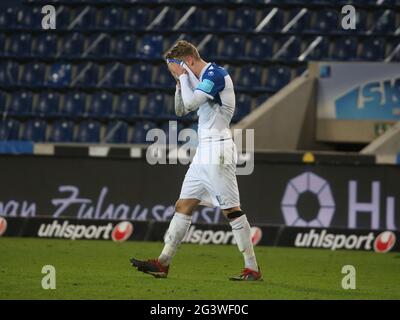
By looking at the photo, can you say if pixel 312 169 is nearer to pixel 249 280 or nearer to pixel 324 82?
pixel 324 82

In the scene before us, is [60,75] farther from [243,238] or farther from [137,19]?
[243,238]

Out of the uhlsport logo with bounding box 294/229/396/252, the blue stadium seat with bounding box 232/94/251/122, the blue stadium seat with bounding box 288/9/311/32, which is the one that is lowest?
the uhlsport logo with bounding box 294/229/396/252

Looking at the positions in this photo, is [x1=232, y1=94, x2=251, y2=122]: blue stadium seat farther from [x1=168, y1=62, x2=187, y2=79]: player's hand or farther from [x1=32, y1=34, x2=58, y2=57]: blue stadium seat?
[x1=168, y1=62, x2=187, y2=79]: player's hand

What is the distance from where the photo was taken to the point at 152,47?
2177 centimetres

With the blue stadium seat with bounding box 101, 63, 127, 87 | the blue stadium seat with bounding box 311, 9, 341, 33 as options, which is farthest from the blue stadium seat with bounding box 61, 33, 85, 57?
the blue stadium seat with bounding box 311, 9, 341, 33

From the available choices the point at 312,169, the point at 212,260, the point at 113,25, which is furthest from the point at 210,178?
the point at 113,25

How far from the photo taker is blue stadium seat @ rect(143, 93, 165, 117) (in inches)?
810

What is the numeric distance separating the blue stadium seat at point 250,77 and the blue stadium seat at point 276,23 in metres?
1.05

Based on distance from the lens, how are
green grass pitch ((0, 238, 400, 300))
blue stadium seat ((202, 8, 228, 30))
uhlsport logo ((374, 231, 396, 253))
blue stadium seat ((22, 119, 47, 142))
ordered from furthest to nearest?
blue stadium seat ((202, 8, 228, 30)) < blue stadium seat ((22, 119, 47, 142)) < uhlsport logo ((374, 231, 396, 253)) < green grass pitch ((0, 238, 400, 300))

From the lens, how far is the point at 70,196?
1692 cm

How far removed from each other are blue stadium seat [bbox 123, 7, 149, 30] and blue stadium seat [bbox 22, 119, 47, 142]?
2.87 m

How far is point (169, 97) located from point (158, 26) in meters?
2.12

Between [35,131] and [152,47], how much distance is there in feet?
9.52

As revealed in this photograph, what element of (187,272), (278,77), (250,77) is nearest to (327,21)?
(278,77)
